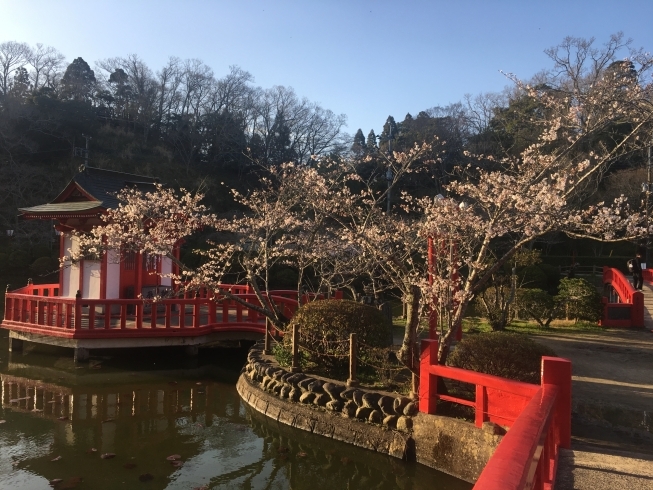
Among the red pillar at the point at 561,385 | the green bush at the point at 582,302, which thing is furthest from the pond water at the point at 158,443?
the green bush at the point at 582,302

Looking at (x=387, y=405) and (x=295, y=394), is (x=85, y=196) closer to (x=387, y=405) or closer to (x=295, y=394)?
(x=295, y=394)

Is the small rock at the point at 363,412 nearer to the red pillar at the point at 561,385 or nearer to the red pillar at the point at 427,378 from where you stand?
the red pillar at the point at 427,378

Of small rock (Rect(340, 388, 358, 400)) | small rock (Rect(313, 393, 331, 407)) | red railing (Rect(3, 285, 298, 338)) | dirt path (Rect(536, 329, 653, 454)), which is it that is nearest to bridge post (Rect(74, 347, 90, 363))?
red railing (Rect(3, 285, 298, 338))

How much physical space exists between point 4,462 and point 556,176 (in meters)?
8.53

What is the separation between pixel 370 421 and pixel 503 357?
2129 mm

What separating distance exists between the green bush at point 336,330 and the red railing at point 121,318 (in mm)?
2653

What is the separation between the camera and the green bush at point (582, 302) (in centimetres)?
1438

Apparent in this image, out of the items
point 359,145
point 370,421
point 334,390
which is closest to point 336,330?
point 334,390

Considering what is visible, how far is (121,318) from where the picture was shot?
11.8m

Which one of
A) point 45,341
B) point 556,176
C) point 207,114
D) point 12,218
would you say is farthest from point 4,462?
point 207,114

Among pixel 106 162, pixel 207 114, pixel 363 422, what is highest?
pixel 207 114

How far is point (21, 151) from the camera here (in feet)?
111

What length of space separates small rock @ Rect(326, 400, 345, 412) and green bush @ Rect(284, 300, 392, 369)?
2.97 ft

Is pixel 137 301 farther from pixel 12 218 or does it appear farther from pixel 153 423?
pixel 12 218
